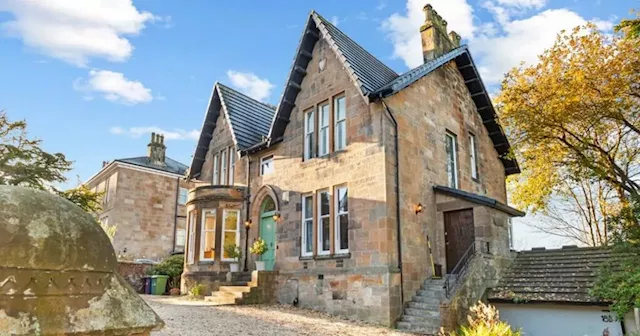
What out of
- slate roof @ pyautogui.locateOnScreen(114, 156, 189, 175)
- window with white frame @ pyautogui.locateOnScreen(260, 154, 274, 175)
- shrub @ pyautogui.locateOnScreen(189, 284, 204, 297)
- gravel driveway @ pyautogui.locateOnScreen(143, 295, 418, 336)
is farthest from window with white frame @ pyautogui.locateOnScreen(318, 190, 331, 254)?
slate roof @ pyautogui.locateOnScreen(114, 156, 189, 175)

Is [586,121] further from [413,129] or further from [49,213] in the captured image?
[49,213]

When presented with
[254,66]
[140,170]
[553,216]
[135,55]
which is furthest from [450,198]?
[140,170]

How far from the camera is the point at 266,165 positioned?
1792 cm

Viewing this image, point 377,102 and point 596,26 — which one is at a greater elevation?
point 596,26

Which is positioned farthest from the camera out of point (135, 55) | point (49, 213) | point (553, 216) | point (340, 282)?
point (553, 216)

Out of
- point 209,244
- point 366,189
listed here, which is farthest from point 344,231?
point 209,244

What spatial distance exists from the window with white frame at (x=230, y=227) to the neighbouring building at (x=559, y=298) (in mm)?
10305

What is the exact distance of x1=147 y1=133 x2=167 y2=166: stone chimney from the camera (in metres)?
32.5

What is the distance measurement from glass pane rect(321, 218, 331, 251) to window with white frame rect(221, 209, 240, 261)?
5.12 metres

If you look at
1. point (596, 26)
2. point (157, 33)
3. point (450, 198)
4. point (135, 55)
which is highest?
point (596, 26)

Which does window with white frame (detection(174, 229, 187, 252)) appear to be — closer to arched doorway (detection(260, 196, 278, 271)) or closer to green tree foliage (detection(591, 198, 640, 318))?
arched doorway (detection(260, 196, 278, 271))

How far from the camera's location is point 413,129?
1456cm

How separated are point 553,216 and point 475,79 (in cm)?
1697

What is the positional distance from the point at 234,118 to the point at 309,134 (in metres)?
5.54
